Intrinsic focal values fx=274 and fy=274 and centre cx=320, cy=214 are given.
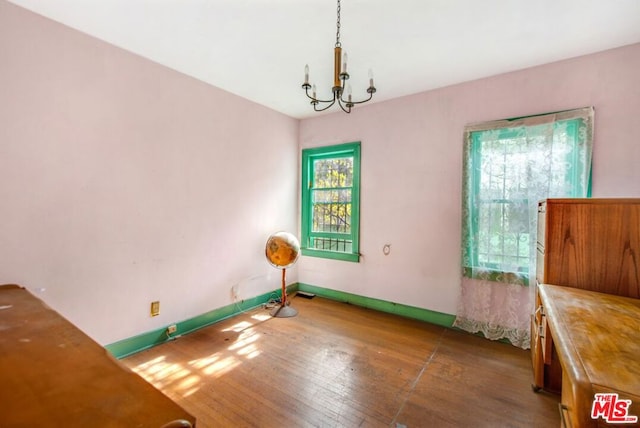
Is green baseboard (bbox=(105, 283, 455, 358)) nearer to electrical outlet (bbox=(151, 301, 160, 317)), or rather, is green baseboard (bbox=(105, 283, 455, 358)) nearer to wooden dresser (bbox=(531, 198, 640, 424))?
electrical outlet (bbox=(151, 301, 160, 317))

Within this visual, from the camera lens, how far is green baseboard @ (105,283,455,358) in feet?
7.63

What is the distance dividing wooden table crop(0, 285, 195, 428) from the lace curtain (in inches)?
109

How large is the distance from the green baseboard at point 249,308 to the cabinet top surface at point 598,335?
167 cm

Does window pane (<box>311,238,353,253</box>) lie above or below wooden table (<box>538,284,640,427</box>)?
below

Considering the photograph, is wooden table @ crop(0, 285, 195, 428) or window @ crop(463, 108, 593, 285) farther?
window @ crop(463, 108, 593, 285)

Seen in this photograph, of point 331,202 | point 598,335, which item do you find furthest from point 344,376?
point 331,202

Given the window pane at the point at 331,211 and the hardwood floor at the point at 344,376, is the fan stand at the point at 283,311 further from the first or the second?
the window pane at the point at 331,211

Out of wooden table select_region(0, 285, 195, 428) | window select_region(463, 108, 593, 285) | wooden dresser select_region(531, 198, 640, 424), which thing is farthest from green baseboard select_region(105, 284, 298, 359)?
wooden dresser select_region(531, 198, 640, 424)

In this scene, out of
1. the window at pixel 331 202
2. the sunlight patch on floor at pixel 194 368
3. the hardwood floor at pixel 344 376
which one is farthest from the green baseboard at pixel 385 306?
the sunlight patch on floor at pixel 194 368

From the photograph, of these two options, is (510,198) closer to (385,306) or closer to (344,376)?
(385,306)

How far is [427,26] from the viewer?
6.40ft

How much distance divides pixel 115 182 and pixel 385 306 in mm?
3017

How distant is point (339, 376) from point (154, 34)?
2958 millimetres

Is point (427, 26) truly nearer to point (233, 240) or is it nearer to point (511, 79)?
point (511, 79)
